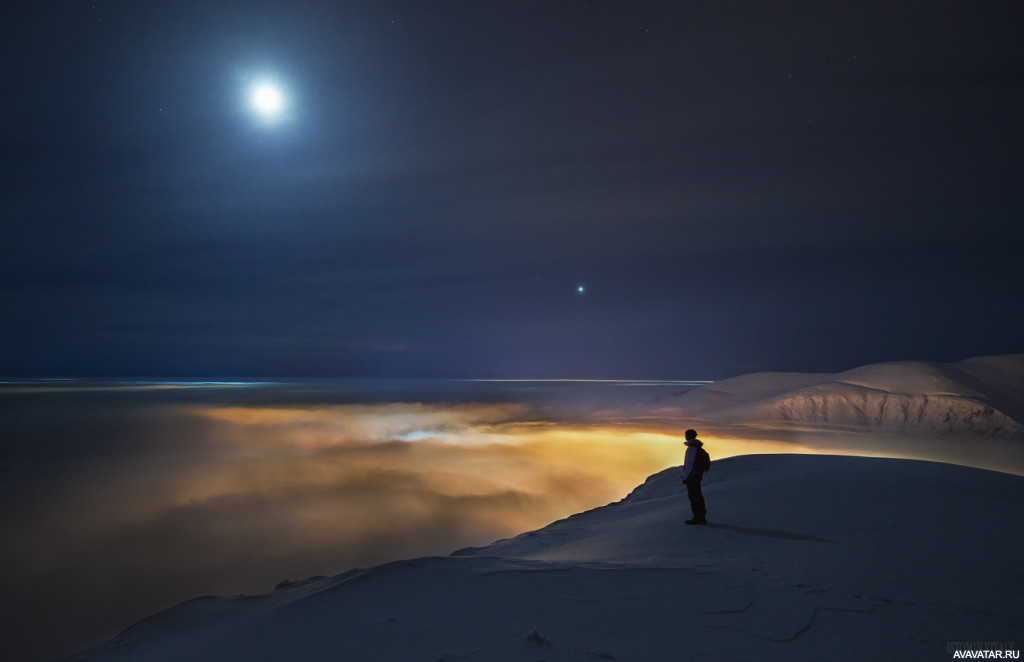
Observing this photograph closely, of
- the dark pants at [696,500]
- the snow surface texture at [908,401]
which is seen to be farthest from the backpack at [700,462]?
the snow surface texture at [908,401]

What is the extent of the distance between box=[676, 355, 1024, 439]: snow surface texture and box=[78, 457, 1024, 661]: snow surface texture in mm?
22578

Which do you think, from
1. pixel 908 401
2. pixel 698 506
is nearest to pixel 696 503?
pixel 698 506

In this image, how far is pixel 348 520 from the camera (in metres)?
13.9

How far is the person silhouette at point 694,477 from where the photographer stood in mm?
7543

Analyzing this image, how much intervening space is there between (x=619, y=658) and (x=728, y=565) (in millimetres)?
2677

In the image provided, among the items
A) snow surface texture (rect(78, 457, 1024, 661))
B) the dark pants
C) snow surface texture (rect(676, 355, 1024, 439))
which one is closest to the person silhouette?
the dark pants

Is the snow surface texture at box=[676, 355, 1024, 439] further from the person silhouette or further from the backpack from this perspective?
the backpack

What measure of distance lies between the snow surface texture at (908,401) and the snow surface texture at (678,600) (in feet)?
74.1

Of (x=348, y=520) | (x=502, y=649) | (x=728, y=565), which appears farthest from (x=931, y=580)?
(x=348, y=520)

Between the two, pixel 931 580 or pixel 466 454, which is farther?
pixel 466 454

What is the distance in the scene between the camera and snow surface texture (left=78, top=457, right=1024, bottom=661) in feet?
12.7

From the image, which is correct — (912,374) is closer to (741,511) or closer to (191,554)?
(741,511)

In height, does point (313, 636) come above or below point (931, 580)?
below

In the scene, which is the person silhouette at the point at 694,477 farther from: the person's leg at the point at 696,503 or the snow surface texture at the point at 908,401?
the snow surface texture at the point at 908,401
